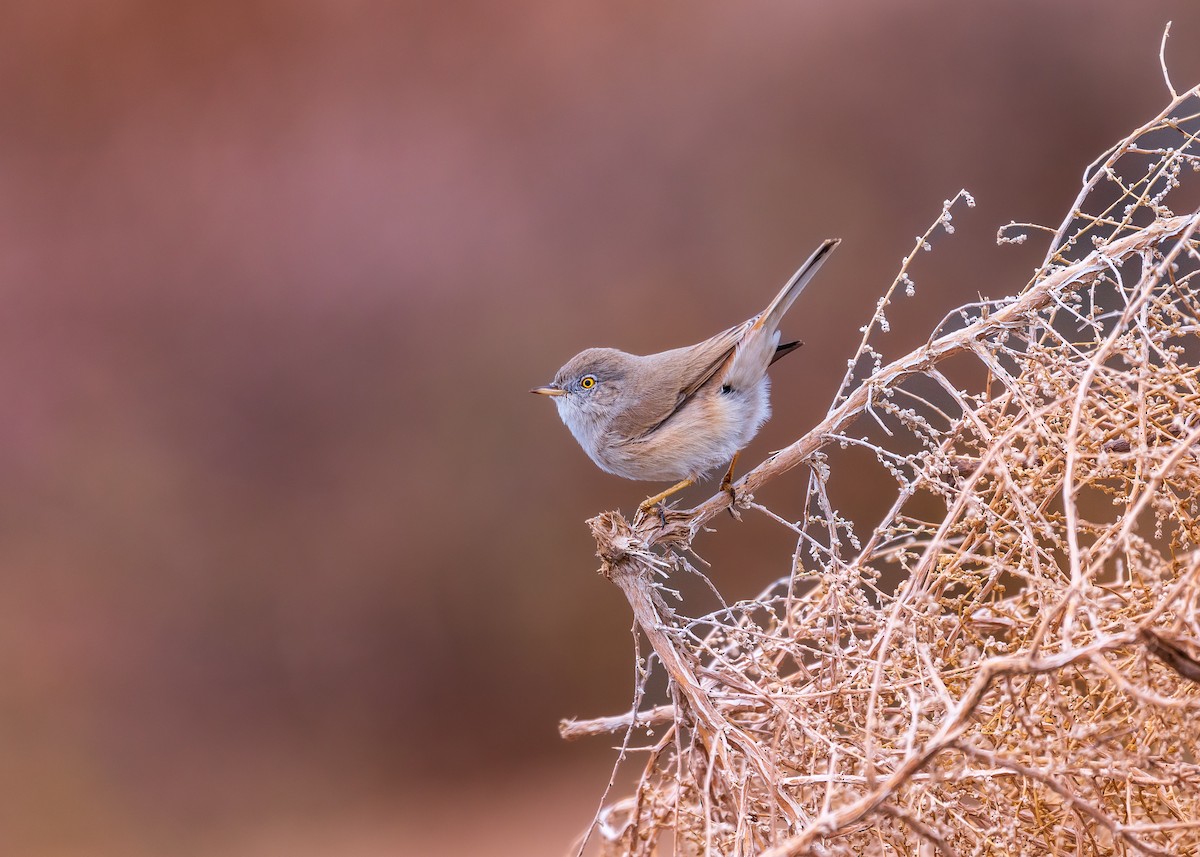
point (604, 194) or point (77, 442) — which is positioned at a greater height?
point (604, 194)

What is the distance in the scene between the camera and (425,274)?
293 inches

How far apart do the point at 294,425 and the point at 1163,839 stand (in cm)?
636

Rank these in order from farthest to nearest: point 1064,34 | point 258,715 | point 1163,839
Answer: point 1064,34, point 258,715, point 1163,839

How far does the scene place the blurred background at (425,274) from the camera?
22.3ft

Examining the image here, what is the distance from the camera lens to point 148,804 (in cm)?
652

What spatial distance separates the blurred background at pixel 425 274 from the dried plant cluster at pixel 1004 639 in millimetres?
4465

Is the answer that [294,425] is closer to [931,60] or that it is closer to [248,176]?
[248,176]

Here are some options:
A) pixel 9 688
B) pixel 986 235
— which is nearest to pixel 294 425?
pixel 9 688

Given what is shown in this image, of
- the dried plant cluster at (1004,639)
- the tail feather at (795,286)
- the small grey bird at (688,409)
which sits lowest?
the dried plant cluster at (1004,639)

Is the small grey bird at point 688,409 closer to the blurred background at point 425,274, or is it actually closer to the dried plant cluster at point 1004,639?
the dried plant cluster at point 1004,639

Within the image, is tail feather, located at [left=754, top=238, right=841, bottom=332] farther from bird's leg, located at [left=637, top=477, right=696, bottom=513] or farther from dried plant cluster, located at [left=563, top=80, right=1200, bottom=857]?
dried plant cluster, located at [left=563, top=80, right=1200, bottom=857]

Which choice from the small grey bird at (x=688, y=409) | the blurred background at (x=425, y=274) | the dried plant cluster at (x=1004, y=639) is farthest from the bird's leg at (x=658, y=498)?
the blurred background at (x=425, y=274)

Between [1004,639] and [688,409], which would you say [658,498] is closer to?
[688,409]

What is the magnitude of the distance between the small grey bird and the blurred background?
299 cm
